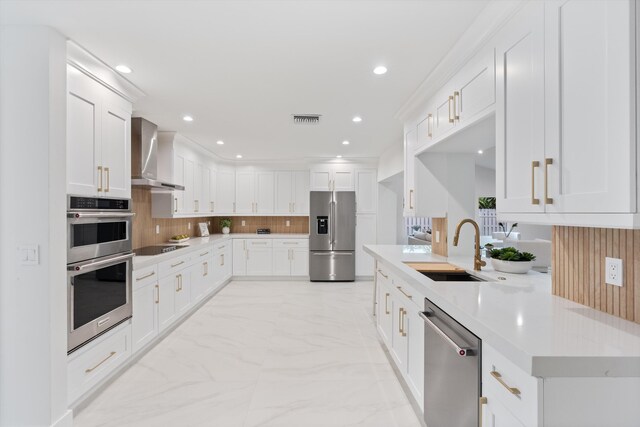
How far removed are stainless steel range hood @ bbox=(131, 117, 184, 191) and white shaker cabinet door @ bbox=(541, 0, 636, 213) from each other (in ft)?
11.4

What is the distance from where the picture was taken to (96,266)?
2354 mm

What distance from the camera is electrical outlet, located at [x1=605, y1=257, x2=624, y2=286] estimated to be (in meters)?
1.30

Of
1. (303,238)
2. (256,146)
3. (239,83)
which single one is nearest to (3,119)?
(239,83)

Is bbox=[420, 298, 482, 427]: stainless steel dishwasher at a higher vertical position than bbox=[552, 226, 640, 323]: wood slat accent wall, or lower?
lower

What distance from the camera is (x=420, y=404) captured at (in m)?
2.06

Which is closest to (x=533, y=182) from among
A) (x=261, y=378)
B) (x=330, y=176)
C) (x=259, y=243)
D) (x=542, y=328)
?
(x=542, y=328)

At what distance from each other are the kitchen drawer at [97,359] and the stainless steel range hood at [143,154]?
148 centimetres

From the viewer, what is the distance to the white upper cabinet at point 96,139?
2188mm

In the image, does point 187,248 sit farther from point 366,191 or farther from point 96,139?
point 366,191

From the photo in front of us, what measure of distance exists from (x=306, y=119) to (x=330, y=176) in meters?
2.82

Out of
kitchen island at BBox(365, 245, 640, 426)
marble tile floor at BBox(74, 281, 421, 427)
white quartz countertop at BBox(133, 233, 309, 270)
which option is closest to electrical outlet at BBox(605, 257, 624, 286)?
kitchen island at BBox(365, 245, 640, 426)

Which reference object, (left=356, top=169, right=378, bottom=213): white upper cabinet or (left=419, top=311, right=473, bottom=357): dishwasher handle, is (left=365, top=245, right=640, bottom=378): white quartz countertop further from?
(left=356, top=169, right=378, bottom=213): white upper cabinet

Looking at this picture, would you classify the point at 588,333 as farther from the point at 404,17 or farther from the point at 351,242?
the point at 351,242

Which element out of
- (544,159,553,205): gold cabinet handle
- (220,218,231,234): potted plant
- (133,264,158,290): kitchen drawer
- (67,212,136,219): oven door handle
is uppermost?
(544,159,553,205): gold cabinet handle
